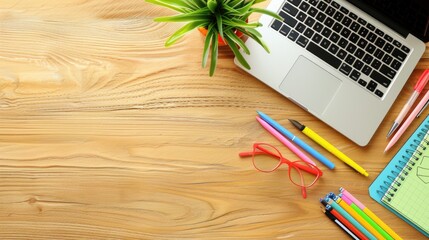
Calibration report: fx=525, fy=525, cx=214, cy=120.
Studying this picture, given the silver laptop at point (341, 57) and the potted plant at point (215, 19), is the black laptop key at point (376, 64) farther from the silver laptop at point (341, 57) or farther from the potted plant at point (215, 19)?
the potted plant at point (215, 19)

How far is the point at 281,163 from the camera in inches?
39.1

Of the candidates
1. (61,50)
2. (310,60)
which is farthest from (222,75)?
(61,50)

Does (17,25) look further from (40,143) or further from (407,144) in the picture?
(407,144)

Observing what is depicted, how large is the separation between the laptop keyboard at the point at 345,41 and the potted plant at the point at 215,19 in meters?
0.11

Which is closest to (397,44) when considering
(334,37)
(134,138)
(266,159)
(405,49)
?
(405,49)

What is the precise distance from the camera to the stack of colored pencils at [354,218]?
3.16 feet

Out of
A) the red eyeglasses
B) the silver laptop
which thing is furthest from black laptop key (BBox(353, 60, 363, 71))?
the red eyeglasses

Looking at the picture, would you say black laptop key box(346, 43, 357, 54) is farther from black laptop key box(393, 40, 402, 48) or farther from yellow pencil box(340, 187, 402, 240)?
yellow pencil box(340, 187, 402, 240)

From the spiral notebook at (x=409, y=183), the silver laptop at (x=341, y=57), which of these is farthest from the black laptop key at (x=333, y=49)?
the spiral notebook at (x=409, y=183)

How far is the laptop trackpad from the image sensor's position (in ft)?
3.29

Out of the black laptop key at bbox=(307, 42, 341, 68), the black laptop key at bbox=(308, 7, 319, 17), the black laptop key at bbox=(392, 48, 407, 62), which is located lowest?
the black laptop key at bbox=(307, 42, 341, 68)

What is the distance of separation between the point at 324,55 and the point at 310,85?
6 centimetres

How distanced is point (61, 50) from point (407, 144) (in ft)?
2.29

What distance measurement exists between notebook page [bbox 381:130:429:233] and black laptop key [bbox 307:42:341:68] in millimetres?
217
